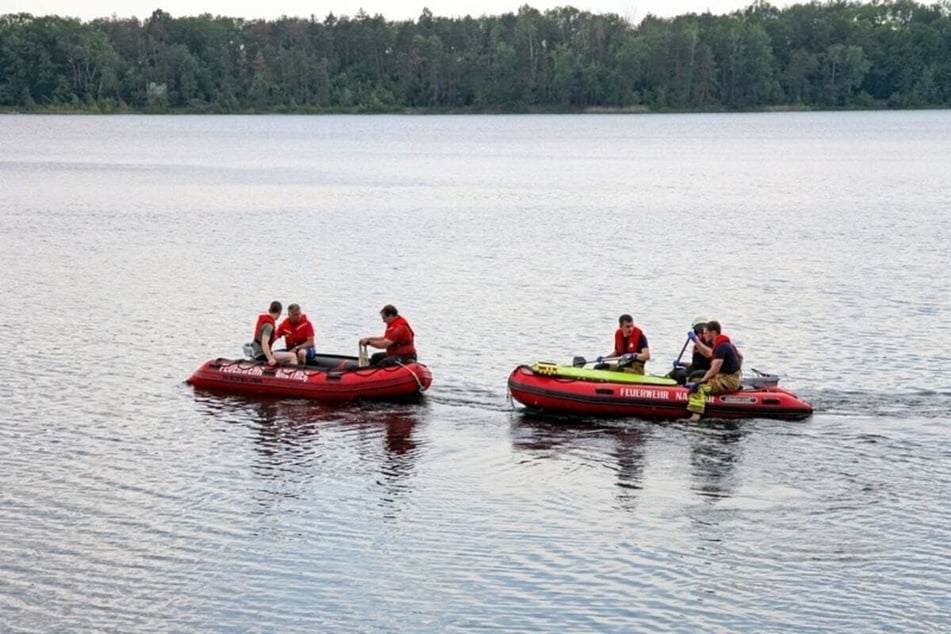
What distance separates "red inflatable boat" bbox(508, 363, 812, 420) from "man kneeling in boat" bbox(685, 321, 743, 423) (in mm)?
101

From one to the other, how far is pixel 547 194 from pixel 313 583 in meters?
57.9

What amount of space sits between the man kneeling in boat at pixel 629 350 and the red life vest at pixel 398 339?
126 inches

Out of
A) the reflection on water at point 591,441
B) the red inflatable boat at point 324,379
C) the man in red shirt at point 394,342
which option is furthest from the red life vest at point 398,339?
the reflection on water at point 591,441

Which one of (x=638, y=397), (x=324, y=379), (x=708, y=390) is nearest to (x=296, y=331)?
(x=324, y=379)

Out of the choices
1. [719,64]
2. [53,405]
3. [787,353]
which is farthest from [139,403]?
[719,64]

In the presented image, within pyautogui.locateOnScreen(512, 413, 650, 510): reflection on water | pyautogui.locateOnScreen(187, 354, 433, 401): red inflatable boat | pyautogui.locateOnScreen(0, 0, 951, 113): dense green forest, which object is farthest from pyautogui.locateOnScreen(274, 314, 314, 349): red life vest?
pyautogui.locateOnScreen(0, 0, 951, 113): dense green forest

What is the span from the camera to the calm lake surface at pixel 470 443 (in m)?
16.0

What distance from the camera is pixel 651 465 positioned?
20.8 meters

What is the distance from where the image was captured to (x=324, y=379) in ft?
80.7

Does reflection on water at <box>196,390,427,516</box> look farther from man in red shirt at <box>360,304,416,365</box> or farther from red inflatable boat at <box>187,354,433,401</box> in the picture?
man in red shirt at <box>360,304,416,365</box>

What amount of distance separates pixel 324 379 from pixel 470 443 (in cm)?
351

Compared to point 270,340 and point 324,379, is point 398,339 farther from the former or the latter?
point 270,340

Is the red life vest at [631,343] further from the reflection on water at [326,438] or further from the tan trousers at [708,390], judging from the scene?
the reflection on water at [326,438]

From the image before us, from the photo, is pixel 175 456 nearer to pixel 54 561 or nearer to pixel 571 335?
pixel 54 561
